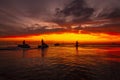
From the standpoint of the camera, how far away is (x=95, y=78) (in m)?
15.9

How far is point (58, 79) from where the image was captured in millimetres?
15648

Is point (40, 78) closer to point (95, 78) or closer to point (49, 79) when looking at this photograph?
point (49, 79)

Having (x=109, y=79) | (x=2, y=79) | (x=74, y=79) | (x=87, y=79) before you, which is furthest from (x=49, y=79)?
(x=109, y=79)

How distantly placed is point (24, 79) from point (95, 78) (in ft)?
28.6

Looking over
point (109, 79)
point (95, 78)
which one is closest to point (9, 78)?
point (95, 78)

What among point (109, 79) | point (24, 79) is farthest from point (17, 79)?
point (109, 79)

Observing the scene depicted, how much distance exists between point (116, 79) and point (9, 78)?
13.1 m

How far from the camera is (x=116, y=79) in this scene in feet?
50.5

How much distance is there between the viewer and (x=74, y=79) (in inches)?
611

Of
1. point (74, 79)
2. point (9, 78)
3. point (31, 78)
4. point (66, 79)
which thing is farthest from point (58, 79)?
point (9, 78)

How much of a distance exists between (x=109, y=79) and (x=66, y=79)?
5.22 metres

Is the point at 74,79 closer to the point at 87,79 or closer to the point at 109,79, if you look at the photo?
the point at 87,79

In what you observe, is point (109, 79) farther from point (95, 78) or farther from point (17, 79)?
point (17, 79)

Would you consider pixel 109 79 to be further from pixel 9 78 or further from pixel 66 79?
pixel 9 78
